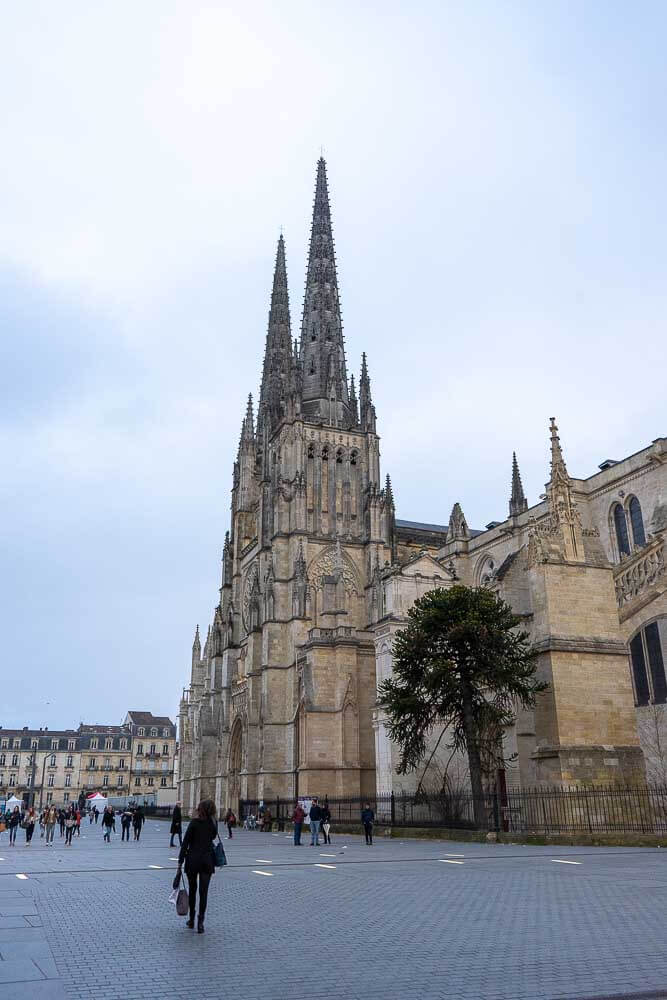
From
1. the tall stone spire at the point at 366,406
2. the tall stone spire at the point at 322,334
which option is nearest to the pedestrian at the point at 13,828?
the tall stone spire at the point at 322,334

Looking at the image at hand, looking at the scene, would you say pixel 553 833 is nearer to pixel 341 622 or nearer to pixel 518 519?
pixel 341 622

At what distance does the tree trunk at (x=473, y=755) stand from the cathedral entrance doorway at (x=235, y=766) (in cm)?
3142

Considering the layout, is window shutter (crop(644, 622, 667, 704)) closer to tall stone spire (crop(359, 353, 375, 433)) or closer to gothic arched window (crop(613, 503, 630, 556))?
gothic arched window (crop(613, 503, 630, 556))

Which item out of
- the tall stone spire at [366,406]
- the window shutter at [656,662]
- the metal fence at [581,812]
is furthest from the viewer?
the tall stone spire at [366,406]

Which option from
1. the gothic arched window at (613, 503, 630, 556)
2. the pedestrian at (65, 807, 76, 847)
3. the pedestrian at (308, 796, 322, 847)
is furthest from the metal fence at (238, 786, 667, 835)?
the gothic arched window at (613, 503, 630, 556)

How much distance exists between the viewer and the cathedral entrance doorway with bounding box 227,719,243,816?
5128cm

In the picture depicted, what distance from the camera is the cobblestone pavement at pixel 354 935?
5684mm

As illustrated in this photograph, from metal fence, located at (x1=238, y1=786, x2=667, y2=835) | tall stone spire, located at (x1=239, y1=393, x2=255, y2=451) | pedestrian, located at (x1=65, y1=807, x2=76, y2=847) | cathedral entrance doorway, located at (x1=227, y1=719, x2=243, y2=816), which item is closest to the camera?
metal fence, located at (x1=238, y1=786, x2=667, y2=835)

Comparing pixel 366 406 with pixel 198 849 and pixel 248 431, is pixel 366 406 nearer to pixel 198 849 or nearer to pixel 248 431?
pixel 248 431

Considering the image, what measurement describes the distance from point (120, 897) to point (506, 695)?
13.5 meters

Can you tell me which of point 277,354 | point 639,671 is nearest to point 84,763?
point 277,354

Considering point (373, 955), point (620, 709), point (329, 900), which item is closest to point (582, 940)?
point (373, 955)

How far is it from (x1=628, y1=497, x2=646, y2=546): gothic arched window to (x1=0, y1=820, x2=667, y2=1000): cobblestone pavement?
27.7 metres

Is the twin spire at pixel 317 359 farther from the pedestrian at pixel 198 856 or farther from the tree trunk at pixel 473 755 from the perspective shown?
the pedestrian at pixel 198 856
